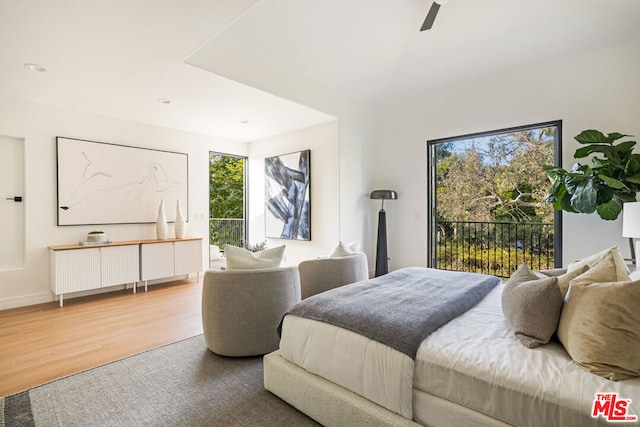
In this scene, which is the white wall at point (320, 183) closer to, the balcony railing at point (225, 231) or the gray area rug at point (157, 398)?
the balcony railing at point (225, 231)

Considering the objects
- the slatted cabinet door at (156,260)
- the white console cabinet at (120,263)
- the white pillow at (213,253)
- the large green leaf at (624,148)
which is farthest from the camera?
the white pillow at (213,253)

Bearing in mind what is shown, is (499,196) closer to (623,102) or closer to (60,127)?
(623,102)

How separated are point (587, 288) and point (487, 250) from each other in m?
4.60

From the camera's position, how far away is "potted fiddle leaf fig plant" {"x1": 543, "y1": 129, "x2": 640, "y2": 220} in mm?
2885

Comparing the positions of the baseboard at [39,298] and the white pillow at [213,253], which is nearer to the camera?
the baseboard at [39,298]

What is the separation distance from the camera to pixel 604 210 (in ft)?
9.64

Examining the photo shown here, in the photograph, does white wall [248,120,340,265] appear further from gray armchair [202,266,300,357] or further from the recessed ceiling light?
the recessed ceiling light

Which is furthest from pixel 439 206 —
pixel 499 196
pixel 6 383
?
pixel 6 383

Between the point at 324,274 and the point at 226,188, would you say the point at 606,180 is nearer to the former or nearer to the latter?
the point at 324,274

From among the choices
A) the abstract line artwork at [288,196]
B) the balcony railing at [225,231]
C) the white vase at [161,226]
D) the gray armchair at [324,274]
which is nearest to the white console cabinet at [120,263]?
the white vase at [161,226]

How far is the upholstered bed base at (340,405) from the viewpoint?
1.37 meters

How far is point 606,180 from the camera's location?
281 cm

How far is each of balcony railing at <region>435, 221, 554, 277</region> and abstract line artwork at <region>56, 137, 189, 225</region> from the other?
4392 mm

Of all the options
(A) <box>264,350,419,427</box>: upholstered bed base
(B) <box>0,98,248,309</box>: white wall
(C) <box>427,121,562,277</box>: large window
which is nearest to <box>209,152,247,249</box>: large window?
(B) <box>0,98,248,309</box>: white wall
